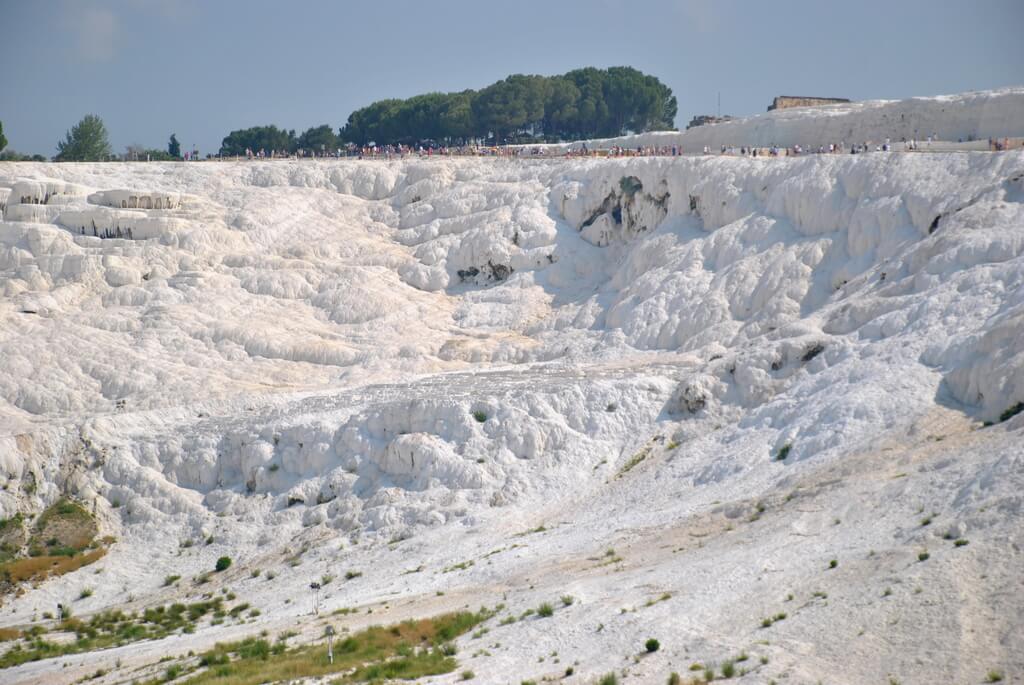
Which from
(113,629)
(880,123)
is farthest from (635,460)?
(880,123)

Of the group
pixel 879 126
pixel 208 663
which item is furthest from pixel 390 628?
pixel 879 126

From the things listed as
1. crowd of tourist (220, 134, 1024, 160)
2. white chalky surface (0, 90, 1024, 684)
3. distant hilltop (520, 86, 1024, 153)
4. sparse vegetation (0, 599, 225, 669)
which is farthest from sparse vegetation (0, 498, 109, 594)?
distant hilltop (520, 86, 1024, 153)

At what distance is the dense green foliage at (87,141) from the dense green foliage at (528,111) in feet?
64.9

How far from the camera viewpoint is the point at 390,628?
28.9m

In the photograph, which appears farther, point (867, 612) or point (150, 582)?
point (150, 582)

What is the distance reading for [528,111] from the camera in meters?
98.4

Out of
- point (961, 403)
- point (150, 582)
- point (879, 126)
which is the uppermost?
point (879, 126)

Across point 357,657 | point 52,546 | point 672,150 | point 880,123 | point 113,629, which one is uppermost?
point 880,123

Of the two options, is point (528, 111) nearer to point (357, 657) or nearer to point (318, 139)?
point (318, 139)

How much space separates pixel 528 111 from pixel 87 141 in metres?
31.7

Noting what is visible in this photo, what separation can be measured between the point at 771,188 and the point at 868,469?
936 inches

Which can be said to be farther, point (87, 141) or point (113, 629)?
point (87, 141)

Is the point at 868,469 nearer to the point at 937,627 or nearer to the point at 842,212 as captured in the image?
the point at 937,627

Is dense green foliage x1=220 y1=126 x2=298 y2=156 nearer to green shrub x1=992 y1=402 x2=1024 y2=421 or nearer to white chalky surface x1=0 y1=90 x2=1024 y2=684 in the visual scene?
white chalky surface x1=0 y1=90 x2=1024 y2=684
